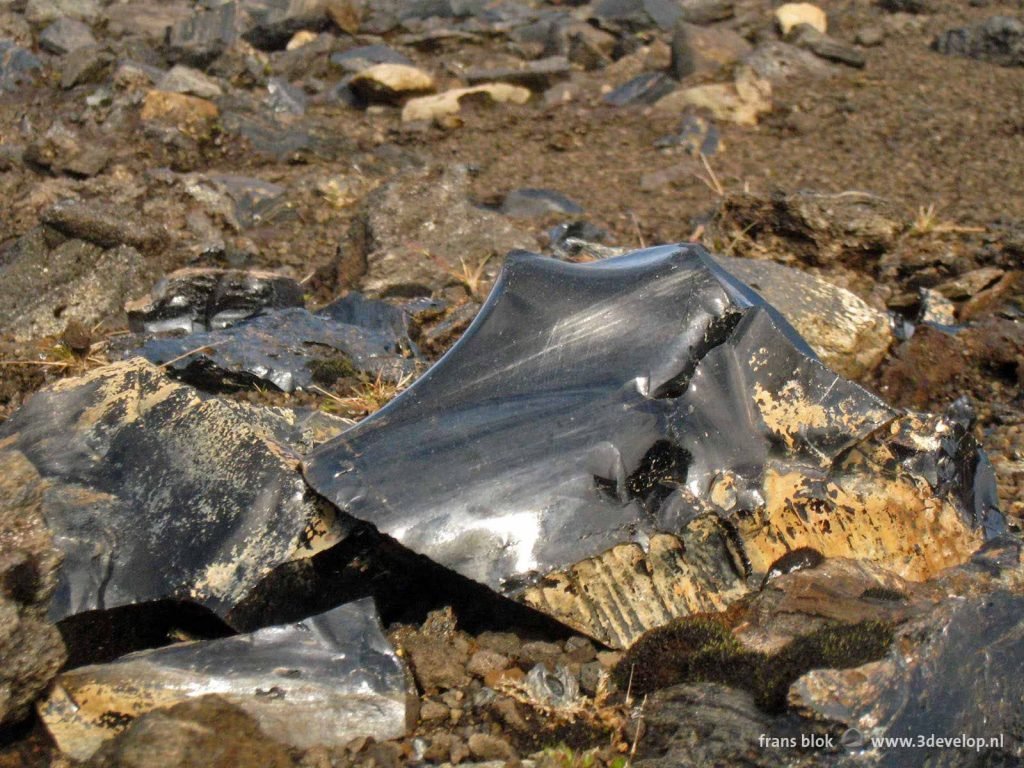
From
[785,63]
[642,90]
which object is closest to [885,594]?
[642,90]

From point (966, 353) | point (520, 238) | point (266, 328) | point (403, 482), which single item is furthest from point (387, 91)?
point (403, 482)

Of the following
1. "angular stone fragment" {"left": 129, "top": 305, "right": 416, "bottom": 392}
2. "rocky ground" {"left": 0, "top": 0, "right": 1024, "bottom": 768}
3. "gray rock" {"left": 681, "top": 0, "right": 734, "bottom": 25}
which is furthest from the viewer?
"gray rock" {"left": 681, "top": 0, "right": 734, "bottom": 25}

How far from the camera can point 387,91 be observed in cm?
736

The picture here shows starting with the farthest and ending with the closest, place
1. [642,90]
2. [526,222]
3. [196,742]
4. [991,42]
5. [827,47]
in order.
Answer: [827,47]
[991,42]
[642,90]
[526,222]
[196,742]

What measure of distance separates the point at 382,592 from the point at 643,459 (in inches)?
26.1

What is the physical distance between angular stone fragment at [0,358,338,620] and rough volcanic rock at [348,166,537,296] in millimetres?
1877

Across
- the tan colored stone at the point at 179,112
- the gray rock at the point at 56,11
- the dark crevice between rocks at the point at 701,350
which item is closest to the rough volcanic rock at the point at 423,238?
the dark crevice between rocks at the point at 701,350

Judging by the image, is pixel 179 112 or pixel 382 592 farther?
pixel 179 112

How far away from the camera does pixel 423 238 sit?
482 cm

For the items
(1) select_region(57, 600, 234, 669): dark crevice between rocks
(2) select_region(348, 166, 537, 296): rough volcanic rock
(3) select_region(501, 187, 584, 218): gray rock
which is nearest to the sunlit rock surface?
(1) select_region(57, 600, 234, 669): dark crevice between rocks

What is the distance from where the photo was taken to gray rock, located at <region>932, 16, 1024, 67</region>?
760 centimetres

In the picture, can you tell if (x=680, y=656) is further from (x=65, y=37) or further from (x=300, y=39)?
(x=65, y=37)

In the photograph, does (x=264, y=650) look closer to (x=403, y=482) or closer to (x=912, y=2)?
(x=403, y=482)

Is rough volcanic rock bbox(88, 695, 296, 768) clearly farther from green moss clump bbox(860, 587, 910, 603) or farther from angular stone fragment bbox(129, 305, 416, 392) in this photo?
angular stone fragment bbox(129, 305, 416, 392)
